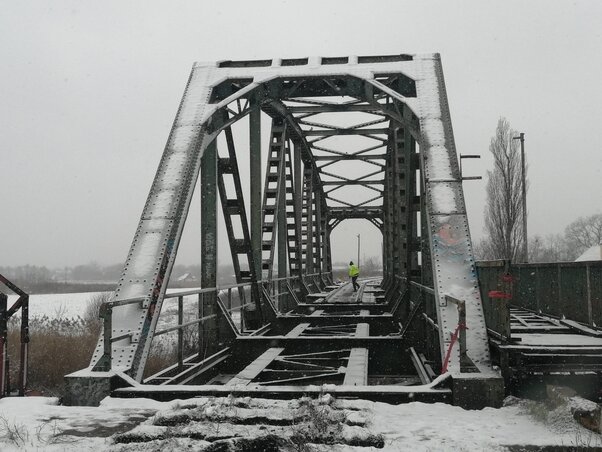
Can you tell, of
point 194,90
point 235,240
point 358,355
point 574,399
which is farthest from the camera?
point 235,240

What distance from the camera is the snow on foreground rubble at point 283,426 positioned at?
379 cm

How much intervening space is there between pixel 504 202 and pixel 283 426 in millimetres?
37977

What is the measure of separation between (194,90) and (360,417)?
6.15 metres

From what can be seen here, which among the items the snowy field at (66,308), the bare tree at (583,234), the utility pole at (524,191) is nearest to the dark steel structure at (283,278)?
the snowy field at (66,308)

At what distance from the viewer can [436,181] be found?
23.3 feet

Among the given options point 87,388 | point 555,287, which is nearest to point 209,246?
point 87,388

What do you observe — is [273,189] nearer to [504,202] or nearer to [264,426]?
[264,426]

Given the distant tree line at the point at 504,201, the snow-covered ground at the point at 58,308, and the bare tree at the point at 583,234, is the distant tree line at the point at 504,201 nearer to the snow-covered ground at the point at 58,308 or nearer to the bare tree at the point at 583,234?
the snow-covered ground at the point at 58,308

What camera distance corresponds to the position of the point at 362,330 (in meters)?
10.6

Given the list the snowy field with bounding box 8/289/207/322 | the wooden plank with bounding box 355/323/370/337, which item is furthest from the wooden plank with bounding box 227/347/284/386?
the snowy field with bounding box 8/289/207/322

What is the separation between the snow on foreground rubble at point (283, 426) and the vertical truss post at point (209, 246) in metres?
3.73

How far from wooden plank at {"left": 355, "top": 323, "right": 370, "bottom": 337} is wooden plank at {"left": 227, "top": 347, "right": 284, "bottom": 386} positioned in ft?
5.74

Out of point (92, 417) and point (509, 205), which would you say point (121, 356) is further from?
point (509, 205)

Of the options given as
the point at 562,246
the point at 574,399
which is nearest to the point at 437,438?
the point at 574,399
